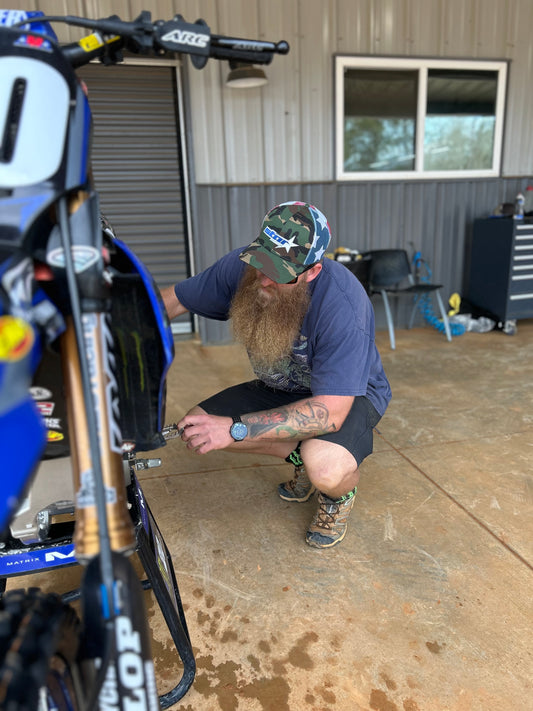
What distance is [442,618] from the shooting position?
1372mm

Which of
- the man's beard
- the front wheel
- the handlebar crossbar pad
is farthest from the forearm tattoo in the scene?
the handlebar crossbar pad

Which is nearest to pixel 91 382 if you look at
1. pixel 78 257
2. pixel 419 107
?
pixel 78 257

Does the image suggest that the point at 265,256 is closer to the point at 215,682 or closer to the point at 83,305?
the point at 83,305

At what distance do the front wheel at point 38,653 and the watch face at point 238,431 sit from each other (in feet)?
2.59

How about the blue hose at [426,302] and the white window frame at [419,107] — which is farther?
the blue hose at [426,302]

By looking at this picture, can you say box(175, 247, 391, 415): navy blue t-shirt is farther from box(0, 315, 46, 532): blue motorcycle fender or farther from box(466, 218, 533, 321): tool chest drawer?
box(466, 218, 533, 321): tool chest drawer

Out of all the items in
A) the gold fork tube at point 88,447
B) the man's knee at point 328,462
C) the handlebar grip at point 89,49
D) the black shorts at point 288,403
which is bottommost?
the man's knee at point 328,462

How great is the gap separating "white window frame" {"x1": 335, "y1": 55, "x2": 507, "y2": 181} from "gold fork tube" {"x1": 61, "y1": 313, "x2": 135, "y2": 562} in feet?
13.2

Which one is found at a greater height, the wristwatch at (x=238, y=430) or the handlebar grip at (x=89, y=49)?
the handlebar grip at (x=89, y=49)

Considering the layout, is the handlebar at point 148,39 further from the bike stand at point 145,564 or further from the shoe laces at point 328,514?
the shoe laces at point 328,514

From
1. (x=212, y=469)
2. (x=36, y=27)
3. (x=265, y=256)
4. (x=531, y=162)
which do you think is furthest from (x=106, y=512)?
(x=531, y=162)

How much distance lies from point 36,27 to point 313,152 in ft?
12.5

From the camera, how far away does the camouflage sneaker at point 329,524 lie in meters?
1.65

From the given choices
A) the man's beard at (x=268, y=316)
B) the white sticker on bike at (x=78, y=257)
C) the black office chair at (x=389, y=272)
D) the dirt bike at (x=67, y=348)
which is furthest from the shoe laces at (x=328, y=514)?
the black office chair at (x=389, y=272)
